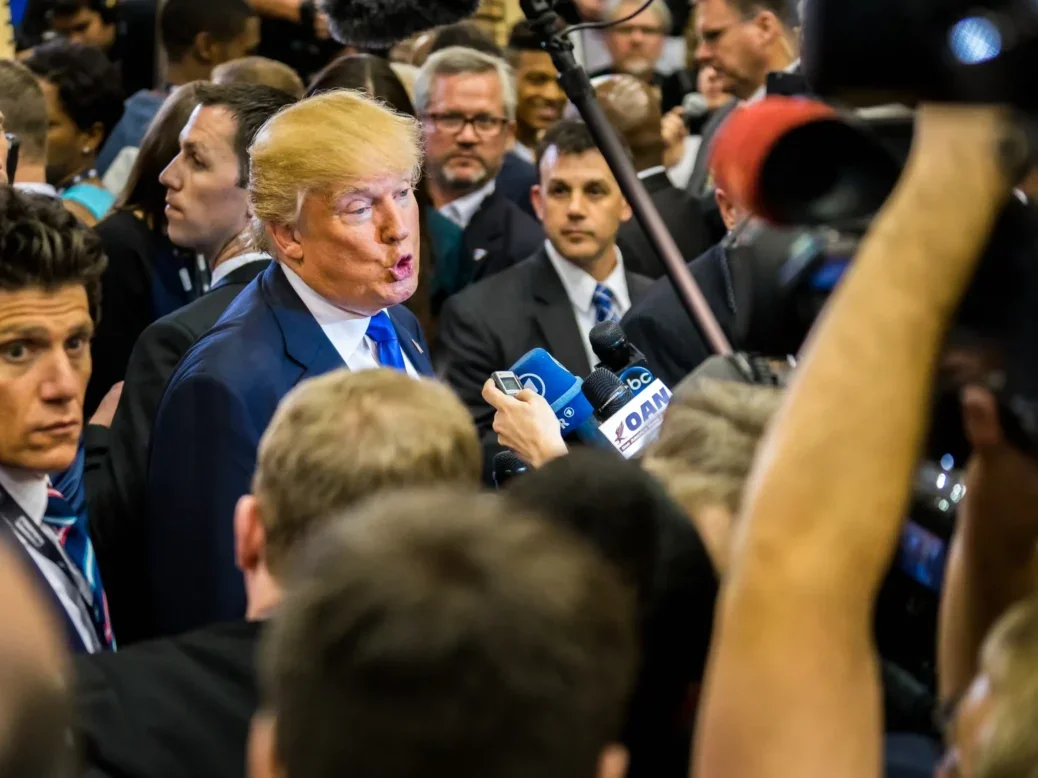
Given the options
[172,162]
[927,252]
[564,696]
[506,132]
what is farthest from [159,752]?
[506,132]

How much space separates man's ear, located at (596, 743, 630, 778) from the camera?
1043 mm

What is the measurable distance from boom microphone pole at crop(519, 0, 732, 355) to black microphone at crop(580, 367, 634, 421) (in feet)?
0.58

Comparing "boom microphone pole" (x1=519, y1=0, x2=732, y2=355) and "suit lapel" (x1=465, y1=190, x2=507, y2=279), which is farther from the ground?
"boom microphone pole" (x1=519, y1=0, x2=732, y2=355)

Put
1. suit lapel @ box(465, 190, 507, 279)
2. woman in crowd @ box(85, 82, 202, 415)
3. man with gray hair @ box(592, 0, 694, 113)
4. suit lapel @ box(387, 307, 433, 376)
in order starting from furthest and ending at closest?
man with gray hair @ box(592, 0, 694, 113), suit lapel @ box(465, 190, 507, 279), woman in crowd @ box(85, 82, 202, 415), suit lapel @ box(387, 307, 433, 376)

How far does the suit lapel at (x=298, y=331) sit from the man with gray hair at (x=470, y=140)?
2.27m

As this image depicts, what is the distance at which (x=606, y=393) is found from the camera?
2508mm

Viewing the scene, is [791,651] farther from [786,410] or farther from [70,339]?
[70,339]

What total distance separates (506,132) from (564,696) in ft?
14.2

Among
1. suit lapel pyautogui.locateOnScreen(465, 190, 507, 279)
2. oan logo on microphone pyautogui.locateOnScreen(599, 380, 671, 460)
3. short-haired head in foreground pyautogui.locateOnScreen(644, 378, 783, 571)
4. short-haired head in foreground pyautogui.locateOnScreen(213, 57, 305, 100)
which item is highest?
short-haired head in foreground pyautogui.locateOnScreen(644, 378, 783, 571)

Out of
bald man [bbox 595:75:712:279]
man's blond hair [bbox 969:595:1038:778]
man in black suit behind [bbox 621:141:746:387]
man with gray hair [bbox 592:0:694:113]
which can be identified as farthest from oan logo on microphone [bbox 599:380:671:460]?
man with gray hair [bbox 592:0:694:113]

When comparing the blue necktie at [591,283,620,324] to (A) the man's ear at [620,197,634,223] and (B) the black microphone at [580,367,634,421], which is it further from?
(B) the black microphone at [580,367,634,421]

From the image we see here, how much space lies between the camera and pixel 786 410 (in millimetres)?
1127

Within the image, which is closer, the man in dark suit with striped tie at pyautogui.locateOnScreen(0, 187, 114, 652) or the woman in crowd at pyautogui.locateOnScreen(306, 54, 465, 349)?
the man in dark suit with striped tie at pyautogui.locateOnScreen(0, 187, 114, 652)

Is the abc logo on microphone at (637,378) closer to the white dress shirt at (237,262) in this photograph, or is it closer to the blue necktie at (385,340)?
the blue necktie at (385,340)
